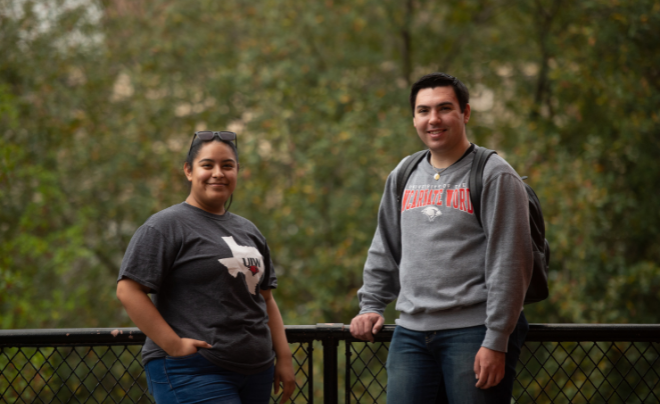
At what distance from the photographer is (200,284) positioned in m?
1.87

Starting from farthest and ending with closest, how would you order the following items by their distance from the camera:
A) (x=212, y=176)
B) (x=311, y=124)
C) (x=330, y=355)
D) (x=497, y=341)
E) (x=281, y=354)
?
(x=311, y=124) → (x=330, y=355) → (x=281, y=354) → (x=212, y=176) → (x=497, y=341)

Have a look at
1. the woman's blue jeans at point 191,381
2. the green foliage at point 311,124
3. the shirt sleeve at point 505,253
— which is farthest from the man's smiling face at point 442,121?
the green foliage at point 311,124

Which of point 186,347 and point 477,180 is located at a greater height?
point 477,180

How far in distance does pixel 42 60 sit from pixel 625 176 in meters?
7.03

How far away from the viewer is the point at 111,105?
7973 millimetres

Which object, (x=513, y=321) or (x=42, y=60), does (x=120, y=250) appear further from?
(x=513, y=321)

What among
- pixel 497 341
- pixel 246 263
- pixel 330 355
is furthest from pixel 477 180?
pixel 330 355

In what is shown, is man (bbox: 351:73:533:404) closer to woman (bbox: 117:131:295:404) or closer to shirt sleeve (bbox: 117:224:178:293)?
woman (bbox: 117:131:295:404)

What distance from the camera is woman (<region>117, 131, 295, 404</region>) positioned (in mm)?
1795

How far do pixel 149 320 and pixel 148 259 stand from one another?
192mm

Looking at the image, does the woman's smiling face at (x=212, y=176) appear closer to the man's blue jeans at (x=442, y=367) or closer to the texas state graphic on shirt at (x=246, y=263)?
the texas state graphic on shirt at (x=246, y=263)

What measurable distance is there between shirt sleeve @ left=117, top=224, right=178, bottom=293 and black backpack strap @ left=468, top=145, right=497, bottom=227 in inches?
39.9

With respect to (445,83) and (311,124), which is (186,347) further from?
(311,124)

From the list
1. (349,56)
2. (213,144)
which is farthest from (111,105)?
(213,144)
